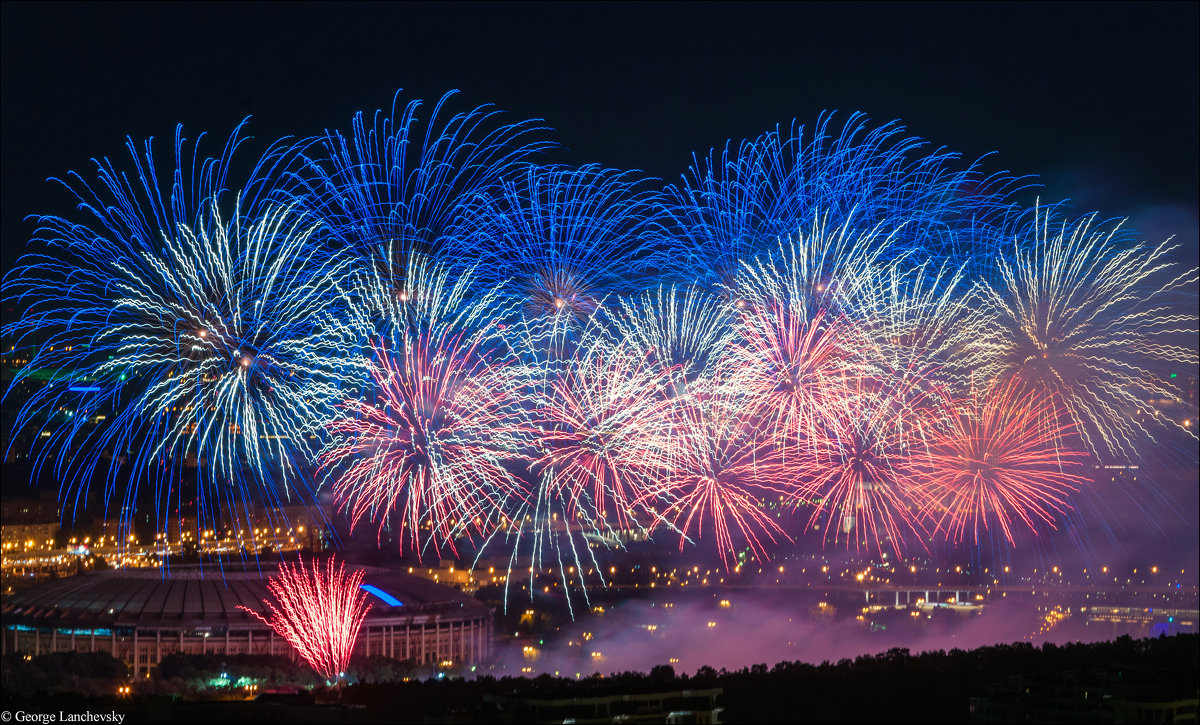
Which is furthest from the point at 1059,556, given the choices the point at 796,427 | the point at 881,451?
the point at 796,427

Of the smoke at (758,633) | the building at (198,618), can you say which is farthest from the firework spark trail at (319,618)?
the smoke at (758,633)

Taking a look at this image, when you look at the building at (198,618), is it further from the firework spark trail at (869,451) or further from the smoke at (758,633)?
the firework spark trail at (869,451)

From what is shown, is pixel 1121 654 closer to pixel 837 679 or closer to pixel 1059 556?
pixel 837 679

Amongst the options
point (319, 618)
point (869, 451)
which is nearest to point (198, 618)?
point (319, 618)

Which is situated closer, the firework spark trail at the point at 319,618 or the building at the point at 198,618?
the firework spark trail at the point at 319,618

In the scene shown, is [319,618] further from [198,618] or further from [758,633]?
[758,633]

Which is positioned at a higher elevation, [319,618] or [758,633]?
[319,618]
